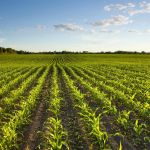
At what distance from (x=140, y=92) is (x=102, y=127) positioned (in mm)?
7346

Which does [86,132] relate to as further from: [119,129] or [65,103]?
[65,103]

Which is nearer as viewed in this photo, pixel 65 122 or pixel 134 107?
pixel 65 122

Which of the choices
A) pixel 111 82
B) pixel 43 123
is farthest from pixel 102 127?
pixel 111 82

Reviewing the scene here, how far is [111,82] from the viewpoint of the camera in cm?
2048

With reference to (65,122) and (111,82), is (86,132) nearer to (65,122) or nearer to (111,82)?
(65,122)

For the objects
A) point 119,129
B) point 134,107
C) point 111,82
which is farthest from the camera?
point 111,82

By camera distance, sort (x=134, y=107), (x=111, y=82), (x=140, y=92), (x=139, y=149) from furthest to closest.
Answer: (x=111, y=82) < (x=140, y=92) < (x=134, y=107) < (x=139, y=149)

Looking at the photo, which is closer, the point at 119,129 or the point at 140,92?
the point at 119,129

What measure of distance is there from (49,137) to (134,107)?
4714 mm

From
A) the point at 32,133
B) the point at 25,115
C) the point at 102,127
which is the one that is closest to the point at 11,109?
the point at 25,115

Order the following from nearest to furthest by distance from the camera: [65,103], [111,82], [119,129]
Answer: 1. [119,129]
2. [65,103]
3. [111,82]

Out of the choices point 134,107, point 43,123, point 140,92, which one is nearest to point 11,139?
point 43,123

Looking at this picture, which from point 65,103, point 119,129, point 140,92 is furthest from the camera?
point 140,92

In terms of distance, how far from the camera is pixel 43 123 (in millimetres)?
9836
